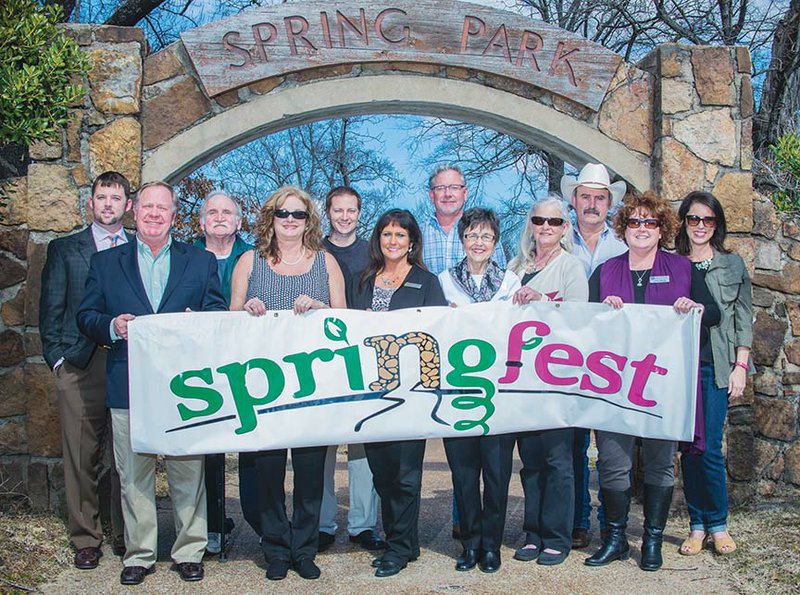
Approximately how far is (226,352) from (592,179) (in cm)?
230

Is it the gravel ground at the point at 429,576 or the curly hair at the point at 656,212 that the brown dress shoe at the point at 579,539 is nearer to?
the gravel ground at the point at 429,576

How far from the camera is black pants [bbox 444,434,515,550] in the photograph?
14.2 feet

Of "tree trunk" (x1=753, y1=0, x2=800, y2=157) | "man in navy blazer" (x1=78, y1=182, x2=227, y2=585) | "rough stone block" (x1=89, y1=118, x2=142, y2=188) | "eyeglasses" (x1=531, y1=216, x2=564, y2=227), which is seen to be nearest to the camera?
"man in navy blazer" (x1=78, y1=182, x2=227, y2=585)

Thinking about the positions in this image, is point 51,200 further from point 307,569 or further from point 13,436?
point 307,569

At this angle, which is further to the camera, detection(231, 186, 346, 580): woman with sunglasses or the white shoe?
the white shoe

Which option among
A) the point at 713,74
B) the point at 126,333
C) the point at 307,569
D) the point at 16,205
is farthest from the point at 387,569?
the point at 713,74

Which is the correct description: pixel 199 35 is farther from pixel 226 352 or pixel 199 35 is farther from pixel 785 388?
pixel 785 388

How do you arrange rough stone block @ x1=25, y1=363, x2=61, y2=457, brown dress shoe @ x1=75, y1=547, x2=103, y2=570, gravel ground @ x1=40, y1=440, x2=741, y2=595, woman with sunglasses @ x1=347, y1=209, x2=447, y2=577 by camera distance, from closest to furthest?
gravel ground @ x1=40, y1=440, x2=741, y2=595
woman with sunglasses @ x1=347, y1=209, x2=447, y2=577
brown dress shoe @ x1=75, y1=547, x2=103, y2=570
rough stone block @ x1=25, y1=363, x2=61, y2=457

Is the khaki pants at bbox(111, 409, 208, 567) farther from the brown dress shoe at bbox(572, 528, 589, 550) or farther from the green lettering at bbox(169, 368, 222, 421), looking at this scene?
the brown dress shoe at bbox(572, 528, 589, 550)

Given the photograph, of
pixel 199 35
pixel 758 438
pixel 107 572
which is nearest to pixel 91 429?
pixel 107 572

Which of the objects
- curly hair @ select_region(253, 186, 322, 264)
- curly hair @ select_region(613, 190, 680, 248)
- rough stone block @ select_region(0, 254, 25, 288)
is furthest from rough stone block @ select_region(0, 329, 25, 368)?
curly hair @ select_region(613, 190, 680, 248)

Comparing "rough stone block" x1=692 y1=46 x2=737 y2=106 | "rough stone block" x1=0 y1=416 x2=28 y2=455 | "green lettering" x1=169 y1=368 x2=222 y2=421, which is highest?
"rough stone block" x1=692 y1=46 x2=737 y2=106

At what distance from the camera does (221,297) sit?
14.5 feet

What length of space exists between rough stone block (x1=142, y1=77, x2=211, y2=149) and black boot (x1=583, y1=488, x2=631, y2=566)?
3272 mm
